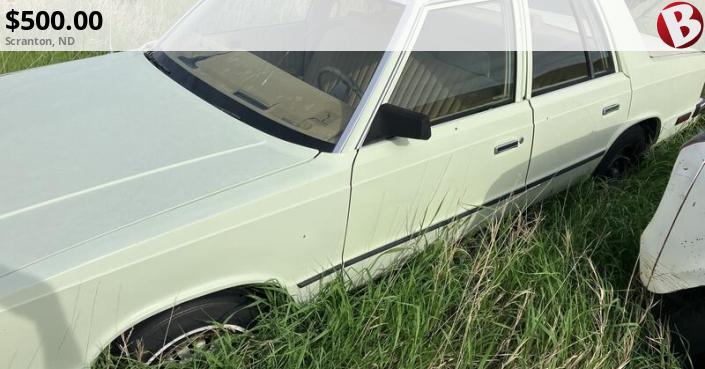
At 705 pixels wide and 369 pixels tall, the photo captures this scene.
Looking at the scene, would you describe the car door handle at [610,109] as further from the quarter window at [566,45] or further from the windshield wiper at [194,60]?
the windshield wiper at [194,60]

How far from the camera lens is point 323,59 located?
2.88 meters

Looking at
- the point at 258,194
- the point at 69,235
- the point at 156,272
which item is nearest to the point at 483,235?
the point at 258,194

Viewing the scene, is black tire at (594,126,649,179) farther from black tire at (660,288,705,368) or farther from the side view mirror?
the side view mirror

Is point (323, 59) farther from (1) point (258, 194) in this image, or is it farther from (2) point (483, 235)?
(2) point (483, 235)

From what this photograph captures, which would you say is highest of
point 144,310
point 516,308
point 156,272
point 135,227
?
point 135,227

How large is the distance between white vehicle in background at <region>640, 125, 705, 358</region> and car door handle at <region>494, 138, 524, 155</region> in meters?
0.71

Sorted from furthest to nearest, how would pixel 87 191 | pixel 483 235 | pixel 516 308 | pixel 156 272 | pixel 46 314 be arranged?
pixel 483 235 → pixel 516 308 → pixel 87 191 → pixel 156 272 → pixel 46 314

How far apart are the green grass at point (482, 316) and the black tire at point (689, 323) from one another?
0.18 ft

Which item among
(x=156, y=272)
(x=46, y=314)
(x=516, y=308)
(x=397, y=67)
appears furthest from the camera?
(x=516, y=308)

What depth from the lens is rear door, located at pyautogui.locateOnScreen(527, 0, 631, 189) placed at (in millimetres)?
3156

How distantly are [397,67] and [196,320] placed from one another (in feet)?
4.15

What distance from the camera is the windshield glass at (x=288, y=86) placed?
8.53 ft
